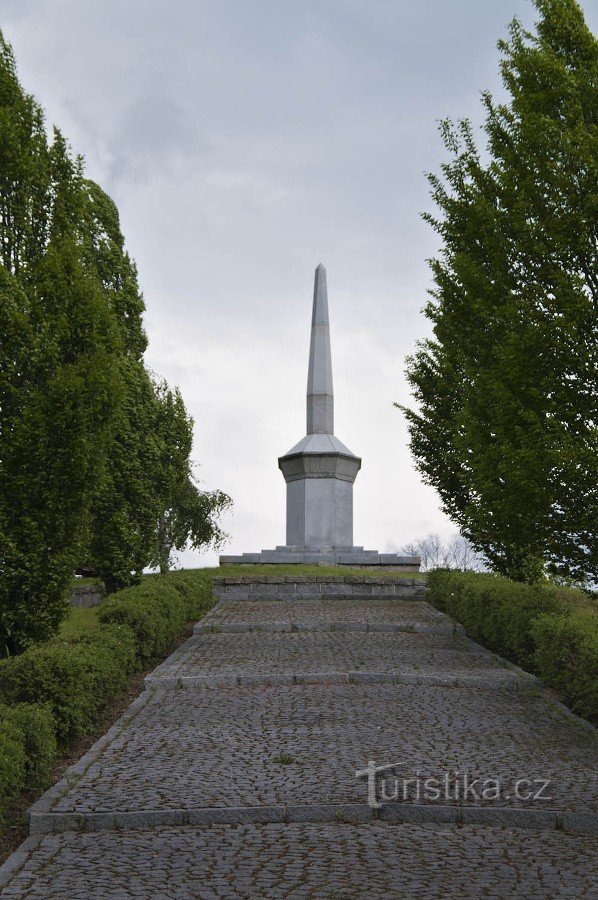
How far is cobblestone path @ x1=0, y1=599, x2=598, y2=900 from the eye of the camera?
5.17 meters

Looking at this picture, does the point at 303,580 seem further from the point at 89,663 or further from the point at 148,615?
the point at 89,663

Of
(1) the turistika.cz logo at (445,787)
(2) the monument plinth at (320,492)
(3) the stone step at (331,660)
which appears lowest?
(1) the turistika.cz logo at (445,787)

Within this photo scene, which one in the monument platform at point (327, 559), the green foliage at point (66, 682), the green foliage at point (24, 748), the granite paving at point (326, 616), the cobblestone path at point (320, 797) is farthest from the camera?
the monument platform at point (327, 559)

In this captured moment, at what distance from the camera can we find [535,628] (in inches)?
440

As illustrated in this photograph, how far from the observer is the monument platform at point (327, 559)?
89.5ft

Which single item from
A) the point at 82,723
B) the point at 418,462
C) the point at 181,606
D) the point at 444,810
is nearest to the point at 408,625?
the point at 181,606

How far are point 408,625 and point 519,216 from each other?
7522 millimetres

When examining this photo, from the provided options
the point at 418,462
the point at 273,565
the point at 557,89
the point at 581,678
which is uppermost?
the point at 557,89

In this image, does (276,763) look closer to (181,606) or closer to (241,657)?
(241,657)

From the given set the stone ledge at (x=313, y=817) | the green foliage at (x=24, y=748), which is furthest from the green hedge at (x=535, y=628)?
the green foliage at (x=24, y=748)

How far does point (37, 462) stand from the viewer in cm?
1127

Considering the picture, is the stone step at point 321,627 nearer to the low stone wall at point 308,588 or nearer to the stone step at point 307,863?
the low stone wall at point 308,588

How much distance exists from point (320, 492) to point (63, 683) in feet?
67.2

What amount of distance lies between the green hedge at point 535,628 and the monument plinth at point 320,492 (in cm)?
858
